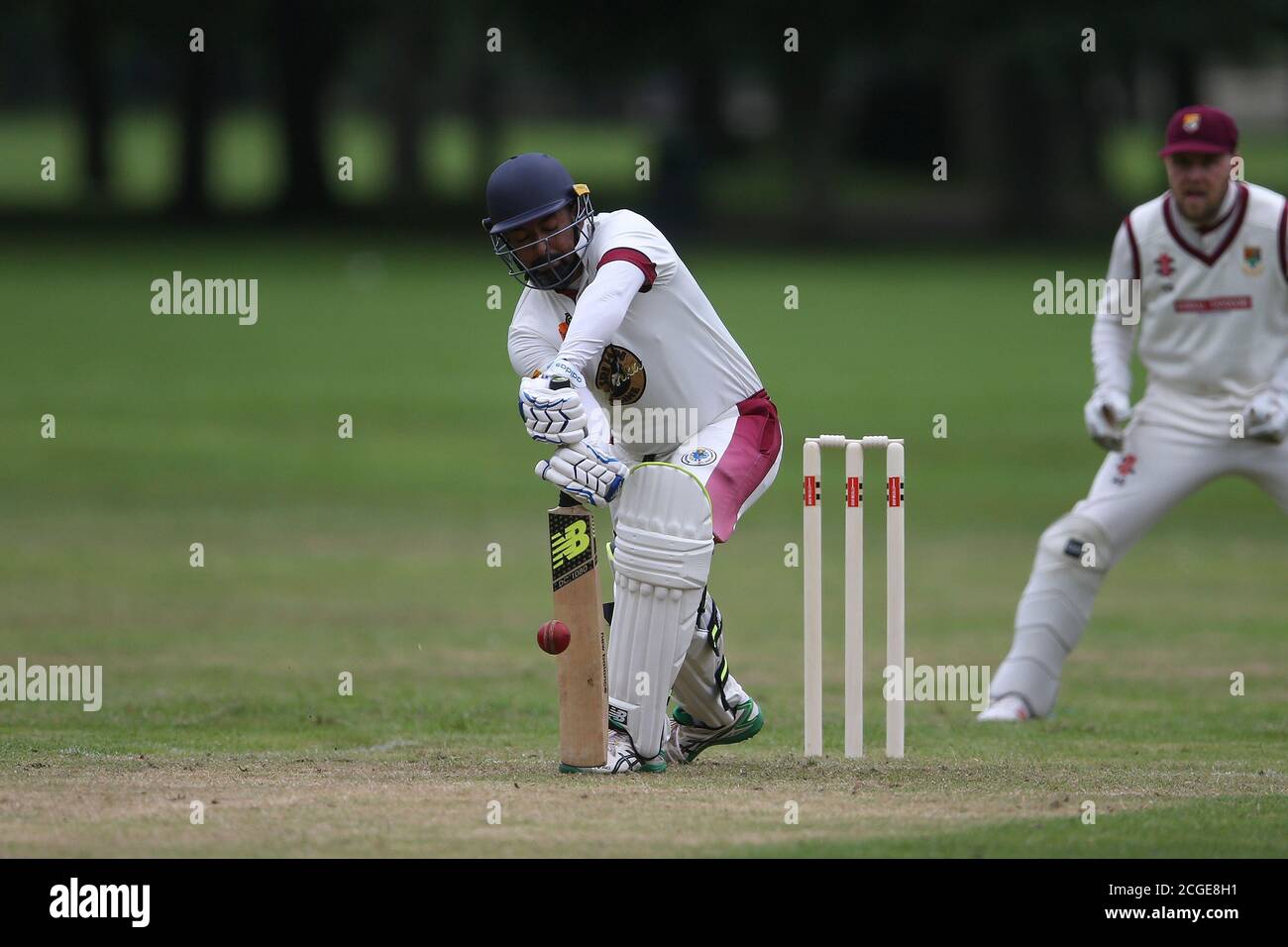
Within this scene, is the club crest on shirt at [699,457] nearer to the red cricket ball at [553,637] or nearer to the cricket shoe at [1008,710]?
the red cricket ball at [553,637]

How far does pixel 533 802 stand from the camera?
5242 millimetres

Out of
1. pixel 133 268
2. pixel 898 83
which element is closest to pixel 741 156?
pixel 898 83

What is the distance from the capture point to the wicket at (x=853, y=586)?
611 centimetres

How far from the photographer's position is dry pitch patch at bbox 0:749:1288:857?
15.6 feet

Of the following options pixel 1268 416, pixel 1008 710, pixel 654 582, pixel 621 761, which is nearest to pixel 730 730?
pixel 621 761

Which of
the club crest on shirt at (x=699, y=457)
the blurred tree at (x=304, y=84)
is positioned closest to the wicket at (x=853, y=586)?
the club crest on shirt at (x=699, y=457)

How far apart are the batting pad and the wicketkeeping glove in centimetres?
18

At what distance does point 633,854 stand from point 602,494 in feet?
4.30

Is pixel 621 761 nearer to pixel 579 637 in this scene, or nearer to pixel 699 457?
pixel 579 637

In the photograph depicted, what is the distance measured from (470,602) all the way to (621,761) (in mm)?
5903

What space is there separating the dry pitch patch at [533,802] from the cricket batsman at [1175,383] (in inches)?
64.0

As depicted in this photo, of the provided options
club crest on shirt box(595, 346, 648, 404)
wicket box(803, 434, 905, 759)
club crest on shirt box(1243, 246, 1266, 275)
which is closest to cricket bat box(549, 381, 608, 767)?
club crest on shirt box(595, 346, 648, 404)

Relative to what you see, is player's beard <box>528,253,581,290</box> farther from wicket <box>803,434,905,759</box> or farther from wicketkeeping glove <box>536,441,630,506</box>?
wicket <box>803,434,905,759</box>

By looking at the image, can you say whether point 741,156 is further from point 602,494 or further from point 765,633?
point 602,494
